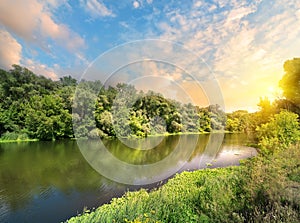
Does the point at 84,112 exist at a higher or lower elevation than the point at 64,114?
higher

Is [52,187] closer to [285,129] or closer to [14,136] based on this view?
[285,129]

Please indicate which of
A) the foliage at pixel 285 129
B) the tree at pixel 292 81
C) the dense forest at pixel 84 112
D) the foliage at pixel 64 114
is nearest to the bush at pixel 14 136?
the dense forest at pixel 84 112

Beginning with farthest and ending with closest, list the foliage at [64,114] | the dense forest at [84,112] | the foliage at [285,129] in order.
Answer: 1. the foliage at [64,114]
2. the dense forest at [84,112]
3. the foliage at [285,129]

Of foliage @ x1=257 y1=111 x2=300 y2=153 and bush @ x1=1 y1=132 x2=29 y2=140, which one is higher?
foliage @ x1=257 y1=111 x2=300 y2=153

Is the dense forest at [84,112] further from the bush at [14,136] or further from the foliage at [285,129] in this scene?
the foliage at [285,129]

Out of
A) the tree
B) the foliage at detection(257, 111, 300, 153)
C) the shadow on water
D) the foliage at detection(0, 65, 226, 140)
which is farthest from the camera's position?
the foliage at detection(0, 65, 226, 140)

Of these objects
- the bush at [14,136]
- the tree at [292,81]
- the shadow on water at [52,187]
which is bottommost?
the shadow on water at [52,187]

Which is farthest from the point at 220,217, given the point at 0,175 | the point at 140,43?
the point at 0,175

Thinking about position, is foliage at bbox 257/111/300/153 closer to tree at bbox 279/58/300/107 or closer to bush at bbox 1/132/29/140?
tree at bbox 279/58/300/107

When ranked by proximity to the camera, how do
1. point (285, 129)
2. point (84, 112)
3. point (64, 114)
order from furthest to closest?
1. point (64, 114)
2. point (84, 112)
3. point (285, 129)

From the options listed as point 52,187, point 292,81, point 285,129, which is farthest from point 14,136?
point 292,81

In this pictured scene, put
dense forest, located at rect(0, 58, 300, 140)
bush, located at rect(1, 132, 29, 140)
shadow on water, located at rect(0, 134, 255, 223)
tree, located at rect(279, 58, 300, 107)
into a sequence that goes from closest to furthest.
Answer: shadow on water, located at rect(0, 134, 255, 223) < dense forest, located at rect(0, 58, 300, 140) < tree, located at rect(279, 58, 300, 107) < bush, located at rect(1, 132, 29, 140)

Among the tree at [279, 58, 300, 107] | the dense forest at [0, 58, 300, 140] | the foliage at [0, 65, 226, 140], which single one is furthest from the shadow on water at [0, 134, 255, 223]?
the tree at [279, 58, 300, 107]

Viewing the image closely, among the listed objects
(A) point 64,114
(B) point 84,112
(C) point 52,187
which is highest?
(B) point 84,112
